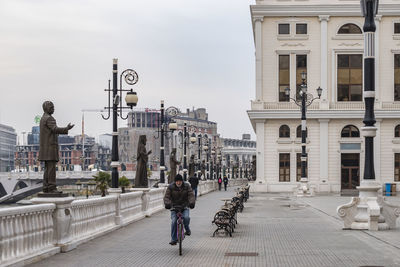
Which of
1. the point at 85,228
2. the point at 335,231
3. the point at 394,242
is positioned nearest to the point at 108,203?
the point at 85,228

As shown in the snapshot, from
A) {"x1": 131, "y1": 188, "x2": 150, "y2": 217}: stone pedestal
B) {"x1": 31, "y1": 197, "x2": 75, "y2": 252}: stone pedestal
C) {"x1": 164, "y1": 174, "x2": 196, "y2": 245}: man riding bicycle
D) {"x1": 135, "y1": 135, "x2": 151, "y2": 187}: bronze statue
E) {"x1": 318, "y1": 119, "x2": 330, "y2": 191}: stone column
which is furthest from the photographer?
{"x1": 318, "y1": 119, "x2": 330, "y2": 191}: stone column

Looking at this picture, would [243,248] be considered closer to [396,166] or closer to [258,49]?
[258,49]

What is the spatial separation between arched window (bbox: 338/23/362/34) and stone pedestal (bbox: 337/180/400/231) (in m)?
49.9

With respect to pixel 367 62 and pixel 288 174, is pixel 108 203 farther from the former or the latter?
pixel 288 174

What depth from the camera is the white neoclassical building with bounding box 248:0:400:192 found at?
66.0m

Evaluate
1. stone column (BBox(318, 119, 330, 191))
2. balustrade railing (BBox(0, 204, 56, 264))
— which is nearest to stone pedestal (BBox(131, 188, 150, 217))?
balustrade railing (BBox(0, 204, 56, 264))

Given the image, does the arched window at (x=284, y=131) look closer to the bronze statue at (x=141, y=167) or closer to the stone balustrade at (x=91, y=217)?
the bronze statue at (x=141, y=167)

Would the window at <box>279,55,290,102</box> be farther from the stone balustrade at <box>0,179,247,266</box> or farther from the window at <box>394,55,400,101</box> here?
the stone balustrade at <box>0,179,247,266</box>

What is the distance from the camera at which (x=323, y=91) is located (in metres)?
67.1

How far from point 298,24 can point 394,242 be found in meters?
53.4

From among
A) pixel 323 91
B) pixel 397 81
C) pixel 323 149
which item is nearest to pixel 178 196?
pixel 323 149

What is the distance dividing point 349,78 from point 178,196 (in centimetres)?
5545

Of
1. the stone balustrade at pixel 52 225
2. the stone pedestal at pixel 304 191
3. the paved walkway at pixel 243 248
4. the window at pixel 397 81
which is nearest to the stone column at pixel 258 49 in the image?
the window at pixel 397 81

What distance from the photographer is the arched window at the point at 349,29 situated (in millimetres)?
67438
